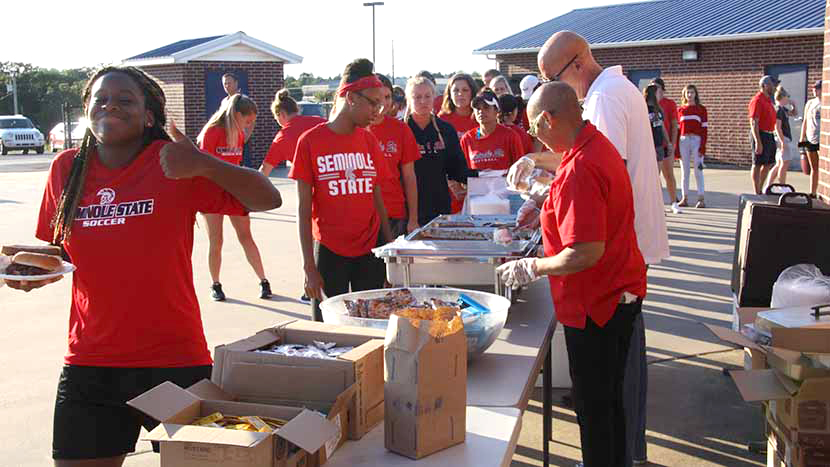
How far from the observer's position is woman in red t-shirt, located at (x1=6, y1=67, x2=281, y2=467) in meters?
2.64

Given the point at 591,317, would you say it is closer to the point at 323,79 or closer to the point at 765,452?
the point at 765,452

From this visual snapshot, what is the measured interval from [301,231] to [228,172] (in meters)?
1.60

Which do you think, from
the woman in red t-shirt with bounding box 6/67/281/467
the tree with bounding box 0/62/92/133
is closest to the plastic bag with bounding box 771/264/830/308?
the woman in red t-shirt with bounding box 6/67/281/467

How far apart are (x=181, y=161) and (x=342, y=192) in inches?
69.4

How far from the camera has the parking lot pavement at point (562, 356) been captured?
4520mm

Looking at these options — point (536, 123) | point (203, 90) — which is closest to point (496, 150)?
point (536, 123)

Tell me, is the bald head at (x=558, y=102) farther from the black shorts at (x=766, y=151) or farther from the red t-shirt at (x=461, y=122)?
the black shorts at (x=766, y=151)

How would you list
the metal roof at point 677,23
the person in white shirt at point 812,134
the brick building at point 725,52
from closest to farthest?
the person in white shirt at point 812,134 < the brick building at point 725,52 < the metal roof at point 677,23

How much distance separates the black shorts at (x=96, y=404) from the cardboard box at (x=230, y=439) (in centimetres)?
65

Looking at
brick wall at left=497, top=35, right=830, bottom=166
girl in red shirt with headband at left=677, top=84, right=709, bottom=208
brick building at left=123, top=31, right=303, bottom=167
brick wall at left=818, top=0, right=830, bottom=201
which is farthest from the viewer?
brick building at left=123, top=31, right=303, bottom=167

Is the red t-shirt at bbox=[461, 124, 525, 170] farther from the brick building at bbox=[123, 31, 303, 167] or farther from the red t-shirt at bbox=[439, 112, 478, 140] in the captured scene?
the brick building at bbox=[123, 31, 303, 167]

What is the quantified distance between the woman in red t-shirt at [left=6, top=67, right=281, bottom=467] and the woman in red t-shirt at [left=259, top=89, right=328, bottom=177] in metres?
5.29

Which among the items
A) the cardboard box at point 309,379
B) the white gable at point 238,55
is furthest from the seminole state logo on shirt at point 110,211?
the white gable at point 238,55

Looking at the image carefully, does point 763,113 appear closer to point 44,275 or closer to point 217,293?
point 217,293
